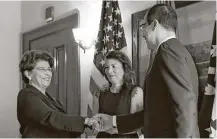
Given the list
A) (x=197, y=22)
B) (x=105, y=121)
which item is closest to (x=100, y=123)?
(x=105, y=121)

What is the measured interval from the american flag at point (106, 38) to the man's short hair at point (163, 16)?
1585 mm

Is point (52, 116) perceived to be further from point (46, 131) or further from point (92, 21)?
point (92, 21)

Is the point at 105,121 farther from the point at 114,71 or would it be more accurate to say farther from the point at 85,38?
the point at 85,38

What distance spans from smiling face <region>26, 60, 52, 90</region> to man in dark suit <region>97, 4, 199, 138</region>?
1.13 m

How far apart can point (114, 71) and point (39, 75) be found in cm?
56

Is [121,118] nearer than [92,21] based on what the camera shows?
Yes

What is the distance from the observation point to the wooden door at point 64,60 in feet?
15.3

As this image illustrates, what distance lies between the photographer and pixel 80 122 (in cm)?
320

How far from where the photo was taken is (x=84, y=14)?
4594mm

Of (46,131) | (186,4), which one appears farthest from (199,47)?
(46,131)

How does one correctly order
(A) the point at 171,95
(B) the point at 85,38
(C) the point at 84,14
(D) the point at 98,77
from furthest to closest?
(C) the point at 84,14, (B) the point at 85,38, (D) the point at 98,77, (A) the point at 171,95

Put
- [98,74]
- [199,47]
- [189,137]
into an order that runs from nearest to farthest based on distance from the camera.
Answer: [189,137], [199,47], [98,74]

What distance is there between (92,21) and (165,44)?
2.42 meters

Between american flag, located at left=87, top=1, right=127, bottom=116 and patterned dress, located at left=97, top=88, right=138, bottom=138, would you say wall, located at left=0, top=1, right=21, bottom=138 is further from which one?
patterned dress, located at left=97, top=88, right=138, bottom=138
